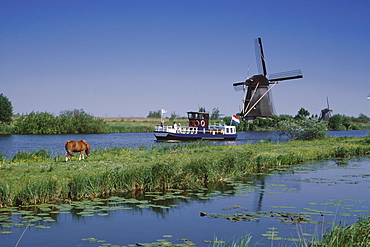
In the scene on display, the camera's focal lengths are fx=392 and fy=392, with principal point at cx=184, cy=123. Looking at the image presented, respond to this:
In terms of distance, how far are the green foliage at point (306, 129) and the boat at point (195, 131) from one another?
1163 cm

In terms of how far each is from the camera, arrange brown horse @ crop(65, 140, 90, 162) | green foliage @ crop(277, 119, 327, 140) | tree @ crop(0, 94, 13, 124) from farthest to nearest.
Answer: tree @ crop(0, 94, 13, 124), green foliage @ crop(277, 119, 327, 140), brown horse @ crop(65, 140, 90, 162)

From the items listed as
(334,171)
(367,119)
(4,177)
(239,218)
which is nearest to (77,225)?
(239,218)

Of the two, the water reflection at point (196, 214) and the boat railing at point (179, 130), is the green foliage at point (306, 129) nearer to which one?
the boat railing at point (179, 130)

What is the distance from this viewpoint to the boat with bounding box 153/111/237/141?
157ft

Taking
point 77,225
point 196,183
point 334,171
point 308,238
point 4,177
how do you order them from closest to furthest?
point 308,238
point 77,225
point 4,177
point 196,183
point 334,171

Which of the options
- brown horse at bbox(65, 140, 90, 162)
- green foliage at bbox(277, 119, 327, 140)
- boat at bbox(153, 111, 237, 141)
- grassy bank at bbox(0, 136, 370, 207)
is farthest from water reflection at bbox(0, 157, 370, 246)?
boat at bbox(153, 111, 237, 141)

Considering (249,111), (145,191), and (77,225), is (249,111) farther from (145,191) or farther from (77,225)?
(77,225)

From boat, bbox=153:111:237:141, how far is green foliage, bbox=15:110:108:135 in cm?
→ 1859

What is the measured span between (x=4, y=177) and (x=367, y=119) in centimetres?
11716

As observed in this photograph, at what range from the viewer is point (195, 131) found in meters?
48.9

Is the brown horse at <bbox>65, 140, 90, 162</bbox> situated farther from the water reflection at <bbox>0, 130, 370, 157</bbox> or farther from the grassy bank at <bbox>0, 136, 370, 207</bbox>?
the water reflection at <bbox>0, 130, 370, 157</bbox>

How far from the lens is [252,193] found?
13.0m

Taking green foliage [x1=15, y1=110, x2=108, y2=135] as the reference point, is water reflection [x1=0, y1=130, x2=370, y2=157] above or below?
below

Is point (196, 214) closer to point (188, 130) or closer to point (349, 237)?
point (349, 237)
